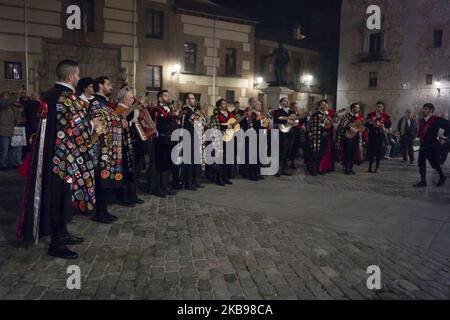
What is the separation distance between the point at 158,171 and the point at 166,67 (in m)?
16.8

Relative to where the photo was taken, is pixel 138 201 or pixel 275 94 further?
pixel 275 94

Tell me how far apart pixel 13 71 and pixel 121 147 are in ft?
53.7

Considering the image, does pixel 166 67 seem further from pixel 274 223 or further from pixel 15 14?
pixel 274 223

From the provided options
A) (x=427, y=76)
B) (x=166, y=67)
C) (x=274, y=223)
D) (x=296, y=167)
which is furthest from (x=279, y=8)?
(x=274, y=223)

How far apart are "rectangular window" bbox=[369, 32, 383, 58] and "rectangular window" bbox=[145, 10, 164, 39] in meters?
19.1

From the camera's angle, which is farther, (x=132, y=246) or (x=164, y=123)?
(x=164, y=123)

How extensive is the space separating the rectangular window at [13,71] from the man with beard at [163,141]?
14700mm

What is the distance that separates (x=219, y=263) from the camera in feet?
15.1

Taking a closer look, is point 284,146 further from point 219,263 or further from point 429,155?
point 219,263

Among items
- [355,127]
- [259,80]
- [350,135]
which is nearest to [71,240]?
[350,135]

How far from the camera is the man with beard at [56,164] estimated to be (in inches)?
180

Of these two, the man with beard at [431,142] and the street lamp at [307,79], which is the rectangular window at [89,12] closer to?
the man with beard at [431,142]

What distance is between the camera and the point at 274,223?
6.38m

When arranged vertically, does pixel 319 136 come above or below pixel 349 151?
above
